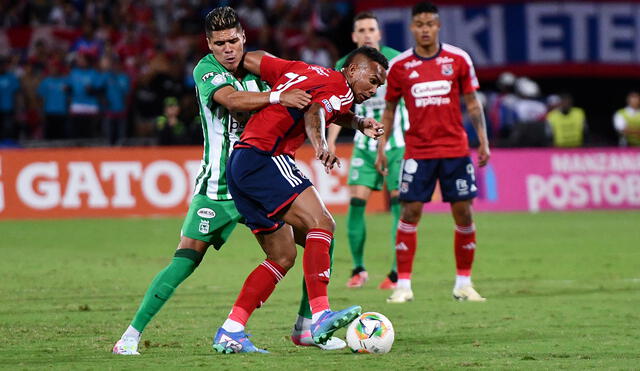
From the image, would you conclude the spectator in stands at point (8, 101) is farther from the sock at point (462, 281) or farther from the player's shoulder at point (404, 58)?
the sock at point (462, 281)

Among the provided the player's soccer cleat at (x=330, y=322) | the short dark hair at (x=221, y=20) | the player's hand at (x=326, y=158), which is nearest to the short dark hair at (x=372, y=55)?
the short dark hair at (x=221, y=20)

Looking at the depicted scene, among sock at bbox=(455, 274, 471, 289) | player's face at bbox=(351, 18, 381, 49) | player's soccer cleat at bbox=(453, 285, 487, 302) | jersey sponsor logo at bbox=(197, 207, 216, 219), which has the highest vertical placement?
player's face at bbox=(351, 18, 381, 49)

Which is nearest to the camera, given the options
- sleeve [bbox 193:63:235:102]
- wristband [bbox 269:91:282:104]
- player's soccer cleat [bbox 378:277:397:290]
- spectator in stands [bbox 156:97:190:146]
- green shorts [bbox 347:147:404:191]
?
wristband [bbox 269:91:282:104]

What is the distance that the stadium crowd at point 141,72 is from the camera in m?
20.8

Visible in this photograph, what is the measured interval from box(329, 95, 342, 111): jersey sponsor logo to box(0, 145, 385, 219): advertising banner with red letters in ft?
38.7

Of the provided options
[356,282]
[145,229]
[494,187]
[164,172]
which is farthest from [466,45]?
[356,282]

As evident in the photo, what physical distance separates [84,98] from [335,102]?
14568 millimetres

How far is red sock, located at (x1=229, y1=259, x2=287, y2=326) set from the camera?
691 centimetres

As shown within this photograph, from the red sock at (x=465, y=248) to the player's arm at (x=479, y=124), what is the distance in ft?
1.96

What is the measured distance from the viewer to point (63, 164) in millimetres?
18281

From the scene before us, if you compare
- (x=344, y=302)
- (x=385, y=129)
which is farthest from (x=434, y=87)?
(x=344, y=302)

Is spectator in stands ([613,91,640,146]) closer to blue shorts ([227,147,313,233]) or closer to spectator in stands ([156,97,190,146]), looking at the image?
spectator in stands ([156,97,190,146])

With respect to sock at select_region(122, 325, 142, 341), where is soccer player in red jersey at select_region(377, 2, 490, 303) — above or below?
above

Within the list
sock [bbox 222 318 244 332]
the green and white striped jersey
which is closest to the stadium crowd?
the green and white striped jersey
